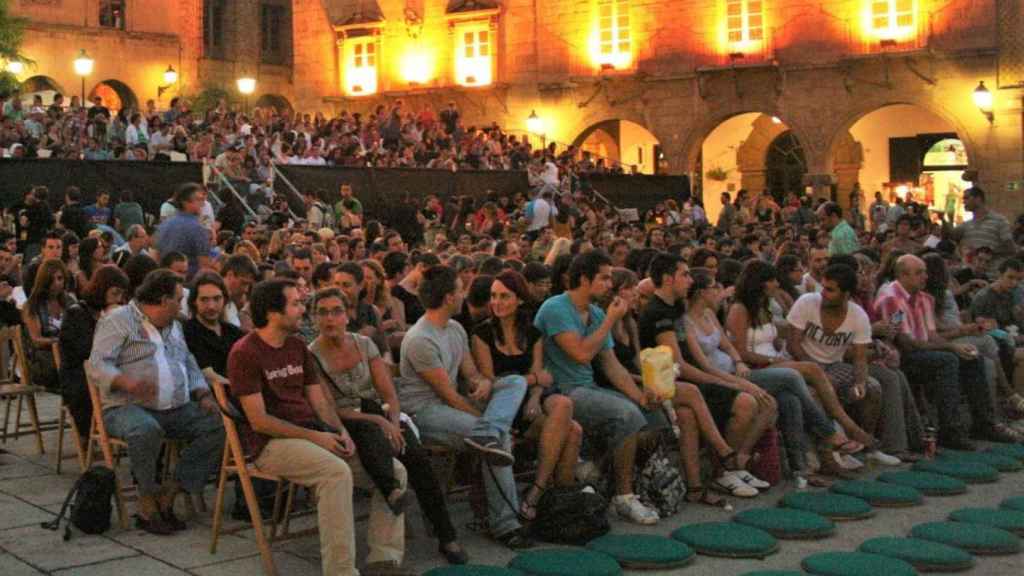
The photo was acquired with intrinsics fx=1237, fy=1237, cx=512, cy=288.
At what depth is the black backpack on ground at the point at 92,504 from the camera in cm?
707

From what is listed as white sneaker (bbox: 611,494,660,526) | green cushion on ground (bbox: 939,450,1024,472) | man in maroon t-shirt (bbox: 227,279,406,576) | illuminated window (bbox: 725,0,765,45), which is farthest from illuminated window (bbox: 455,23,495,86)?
man in maroon t-shirt (bbox: 227,279,406,576)

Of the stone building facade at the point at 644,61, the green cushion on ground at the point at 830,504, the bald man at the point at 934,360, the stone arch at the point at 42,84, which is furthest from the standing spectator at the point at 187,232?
the stone arch at the point at 42,84

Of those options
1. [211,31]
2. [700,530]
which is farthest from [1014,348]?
[211,31]

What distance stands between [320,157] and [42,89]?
15625 millimetres

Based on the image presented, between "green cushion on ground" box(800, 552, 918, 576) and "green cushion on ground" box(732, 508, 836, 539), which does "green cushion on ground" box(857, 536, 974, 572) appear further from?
"green cushion on ground" box(732, 508, 836, 539)

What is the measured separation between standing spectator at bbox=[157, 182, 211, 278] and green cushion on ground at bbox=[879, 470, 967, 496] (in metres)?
5.91

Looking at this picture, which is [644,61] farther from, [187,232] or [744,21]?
[187,232]

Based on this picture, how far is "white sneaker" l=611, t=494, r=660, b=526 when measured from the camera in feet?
24.5

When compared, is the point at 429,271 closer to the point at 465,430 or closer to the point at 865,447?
the point at 465,430

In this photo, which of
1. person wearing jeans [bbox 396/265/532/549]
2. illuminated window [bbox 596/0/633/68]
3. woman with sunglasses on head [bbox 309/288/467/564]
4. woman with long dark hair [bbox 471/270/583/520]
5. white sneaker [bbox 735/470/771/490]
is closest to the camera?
woman with sunglasses on head [bbox 309/288/467/564]

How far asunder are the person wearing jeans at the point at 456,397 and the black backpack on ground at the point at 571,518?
148 millimetres

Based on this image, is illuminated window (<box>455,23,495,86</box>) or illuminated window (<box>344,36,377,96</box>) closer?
illuminated window (<box>455,23,495,86</box>)

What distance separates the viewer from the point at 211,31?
136 ft

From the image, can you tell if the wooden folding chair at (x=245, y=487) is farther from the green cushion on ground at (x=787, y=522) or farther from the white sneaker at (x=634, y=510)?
the green cushion on ground at (x=787, y=522)
